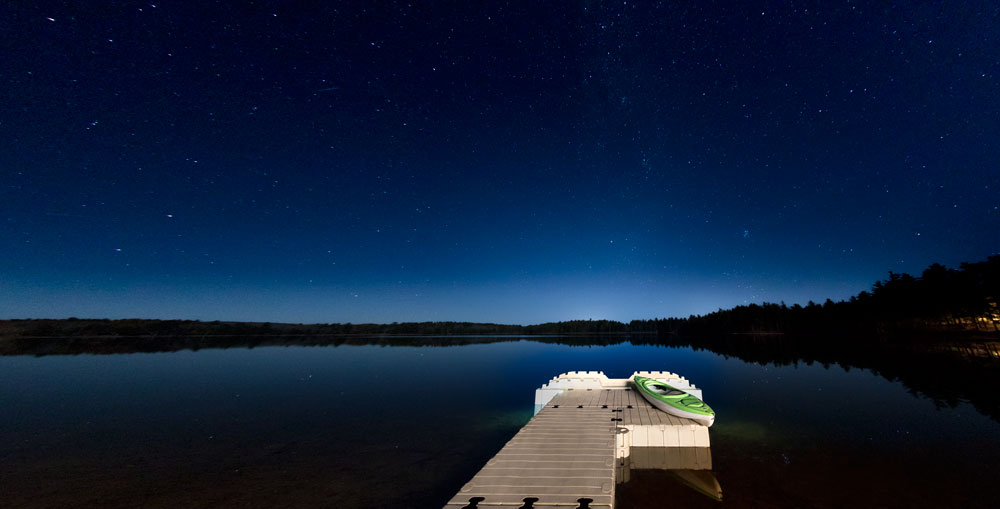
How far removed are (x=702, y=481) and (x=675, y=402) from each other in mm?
2514

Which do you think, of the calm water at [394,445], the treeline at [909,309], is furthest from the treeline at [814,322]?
the calm water at [394,445]

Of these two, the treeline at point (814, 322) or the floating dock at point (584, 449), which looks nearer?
the floating dock at point (584, 449)

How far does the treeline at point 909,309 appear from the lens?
61.7 meters

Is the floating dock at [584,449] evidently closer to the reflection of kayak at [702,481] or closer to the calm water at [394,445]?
the reflection of kayak at [702,481]

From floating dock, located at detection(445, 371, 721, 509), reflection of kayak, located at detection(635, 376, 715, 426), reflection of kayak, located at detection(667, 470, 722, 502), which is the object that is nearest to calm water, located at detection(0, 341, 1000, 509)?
reflection of kayak, located at detection(667, 470, 722, 502)

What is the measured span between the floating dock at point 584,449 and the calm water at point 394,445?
3.03 ft

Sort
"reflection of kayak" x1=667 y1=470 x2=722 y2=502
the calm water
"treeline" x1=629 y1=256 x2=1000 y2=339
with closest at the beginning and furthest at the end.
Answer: "reflection of kayak" x1=667 y1=470 x2=722 y2=502, the calm water, "treeline" x1=629 y1=256 x2=1000 y2=339

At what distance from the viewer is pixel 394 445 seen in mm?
13852

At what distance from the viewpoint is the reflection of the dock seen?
9.91m

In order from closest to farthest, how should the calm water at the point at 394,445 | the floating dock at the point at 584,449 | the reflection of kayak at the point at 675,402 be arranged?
1. the floating dock at the point at 584,449
2. the calm water at the point at 394,445
3. the reflection of kayak at the point at 675,402

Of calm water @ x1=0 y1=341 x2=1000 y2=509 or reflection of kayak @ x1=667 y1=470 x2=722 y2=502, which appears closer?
reflection of kayak @ x1=667 y1=470 x2=722 y2=502

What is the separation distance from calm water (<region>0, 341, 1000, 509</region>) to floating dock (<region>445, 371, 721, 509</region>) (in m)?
0.92

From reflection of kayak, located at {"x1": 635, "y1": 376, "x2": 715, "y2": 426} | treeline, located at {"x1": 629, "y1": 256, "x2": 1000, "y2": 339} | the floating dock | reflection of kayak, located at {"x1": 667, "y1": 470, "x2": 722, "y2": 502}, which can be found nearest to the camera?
the floating dock

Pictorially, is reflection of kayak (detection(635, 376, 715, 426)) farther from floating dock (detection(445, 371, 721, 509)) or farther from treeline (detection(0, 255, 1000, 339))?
treeline (detection(0, 255, 1000, 339))
